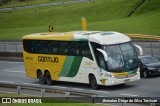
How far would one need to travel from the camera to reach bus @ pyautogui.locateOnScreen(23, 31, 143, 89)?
28219 millimetres

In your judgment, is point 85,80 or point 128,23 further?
point 128,23

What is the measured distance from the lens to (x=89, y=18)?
7344cm

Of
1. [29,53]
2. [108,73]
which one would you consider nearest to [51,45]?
[29,53]

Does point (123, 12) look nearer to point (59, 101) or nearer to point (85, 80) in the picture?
point (85, 80)

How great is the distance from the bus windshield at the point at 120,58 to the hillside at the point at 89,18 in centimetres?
2873

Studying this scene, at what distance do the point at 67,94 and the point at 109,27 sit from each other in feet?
129

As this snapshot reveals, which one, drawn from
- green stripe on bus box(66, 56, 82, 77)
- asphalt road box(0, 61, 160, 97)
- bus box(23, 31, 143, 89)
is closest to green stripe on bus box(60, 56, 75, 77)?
bus box(23, 31, 143, 89)

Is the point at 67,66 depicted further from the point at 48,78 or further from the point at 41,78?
the point at 41,78

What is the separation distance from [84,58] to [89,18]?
44008 mm

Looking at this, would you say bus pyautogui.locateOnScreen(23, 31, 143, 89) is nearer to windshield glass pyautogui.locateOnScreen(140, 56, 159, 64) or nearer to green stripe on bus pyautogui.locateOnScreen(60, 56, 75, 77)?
green stripe on bus pyautogui.locateOnScreen(60, 56, 75, 77)

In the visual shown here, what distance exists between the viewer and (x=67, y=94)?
24016 mm

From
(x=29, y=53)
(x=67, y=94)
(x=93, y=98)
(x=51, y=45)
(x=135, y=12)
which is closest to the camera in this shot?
(x=93, y=98)

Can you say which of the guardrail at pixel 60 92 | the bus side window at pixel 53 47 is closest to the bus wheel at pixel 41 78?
the bus side window at pixel 53 47

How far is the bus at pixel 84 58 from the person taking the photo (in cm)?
2822
